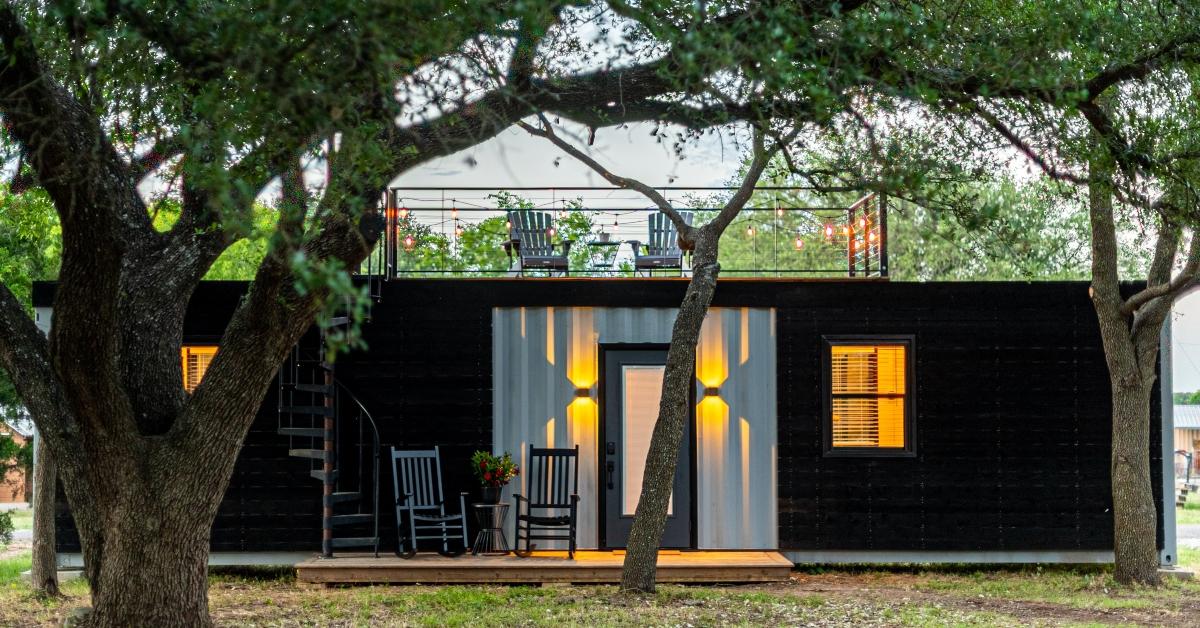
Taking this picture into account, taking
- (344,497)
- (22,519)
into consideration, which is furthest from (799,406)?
(22,519)

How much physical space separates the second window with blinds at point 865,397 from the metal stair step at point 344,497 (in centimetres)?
381

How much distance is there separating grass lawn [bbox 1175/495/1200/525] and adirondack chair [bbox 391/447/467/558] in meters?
11.5

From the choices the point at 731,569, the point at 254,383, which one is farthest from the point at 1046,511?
the point at 254,383

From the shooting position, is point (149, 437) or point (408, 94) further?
point (149, 437)

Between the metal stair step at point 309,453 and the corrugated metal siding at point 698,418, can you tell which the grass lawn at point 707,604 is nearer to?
the corrugated metal siding at point 698,418

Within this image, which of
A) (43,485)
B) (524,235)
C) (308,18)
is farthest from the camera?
(524,235)

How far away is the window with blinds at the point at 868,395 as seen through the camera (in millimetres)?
10500

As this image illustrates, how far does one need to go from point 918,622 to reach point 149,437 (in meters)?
4.55

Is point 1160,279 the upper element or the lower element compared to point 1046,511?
upper

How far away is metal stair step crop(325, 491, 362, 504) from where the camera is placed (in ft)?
31.8

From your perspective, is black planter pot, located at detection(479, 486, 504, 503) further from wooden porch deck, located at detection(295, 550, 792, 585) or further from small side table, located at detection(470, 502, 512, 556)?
wooden porch deck, located at detection(295, 550, 792, 585)

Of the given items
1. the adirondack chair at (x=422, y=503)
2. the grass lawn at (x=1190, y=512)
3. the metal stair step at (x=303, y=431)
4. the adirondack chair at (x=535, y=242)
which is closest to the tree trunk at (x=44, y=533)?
the metal stair step at (x=303, y=431)

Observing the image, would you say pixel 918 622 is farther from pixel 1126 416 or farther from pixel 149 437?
pixel 149 437

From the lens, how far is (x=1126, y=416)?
9438 mm
